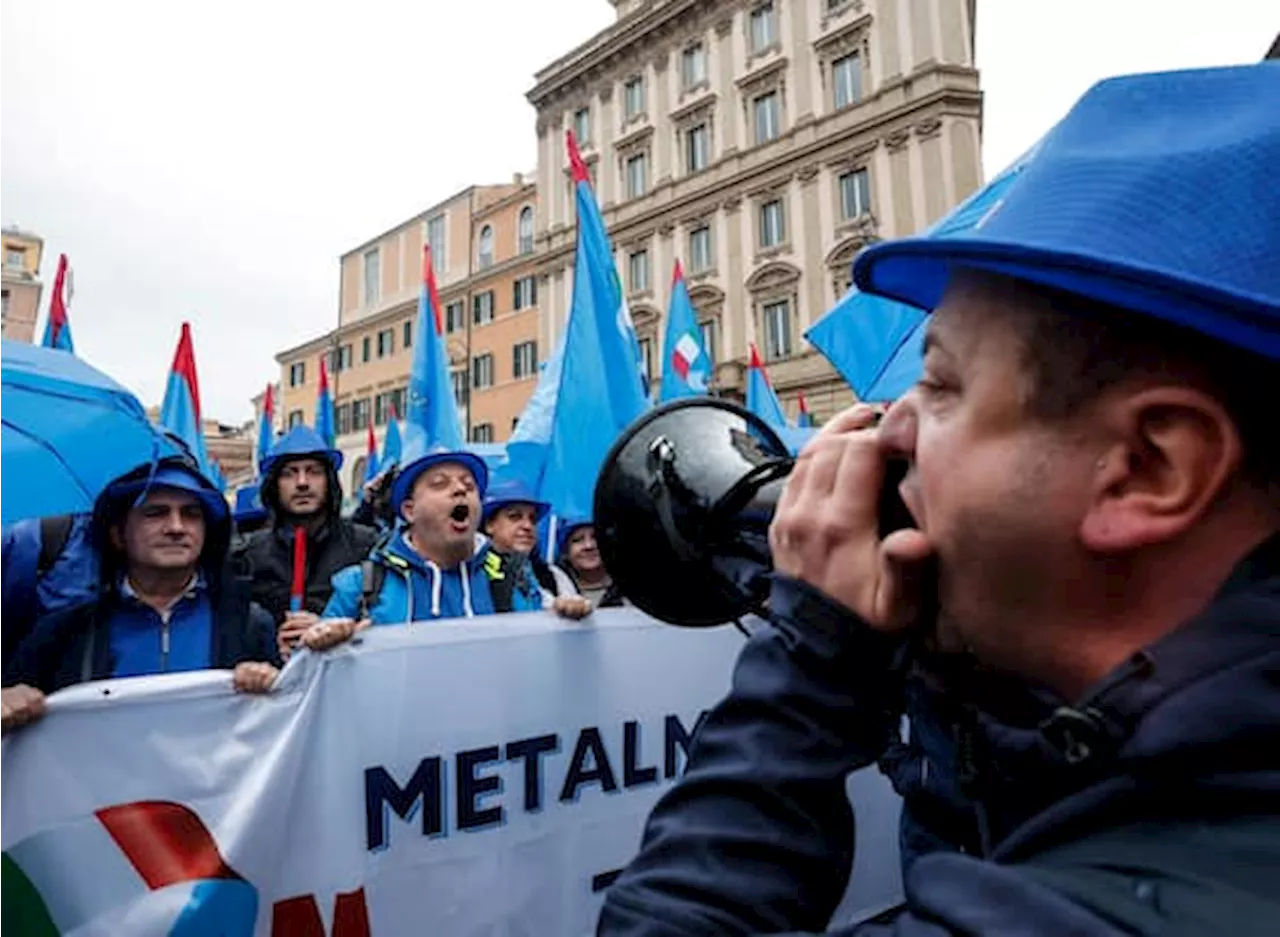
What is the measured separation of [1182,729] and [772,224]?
2687 centimetres

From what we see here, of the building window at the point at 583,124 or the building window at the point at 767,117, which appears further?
the building window at the point at 583,124

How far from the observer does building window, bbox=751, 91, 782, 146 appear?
26719 millimetres

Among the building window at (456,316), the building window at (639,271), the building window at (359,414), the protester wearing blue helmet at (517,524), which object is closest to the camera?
the protester wearing blue helmet at (517,524)

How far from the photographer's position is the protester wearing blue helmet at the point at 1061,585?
1.80ft

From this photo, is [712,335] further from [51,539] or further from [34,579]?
[34,579]

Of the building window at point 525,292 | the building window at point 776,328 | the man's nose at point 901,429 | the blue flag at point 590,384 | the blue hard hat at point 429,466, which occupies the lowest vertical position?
the man's nose at point 901,429

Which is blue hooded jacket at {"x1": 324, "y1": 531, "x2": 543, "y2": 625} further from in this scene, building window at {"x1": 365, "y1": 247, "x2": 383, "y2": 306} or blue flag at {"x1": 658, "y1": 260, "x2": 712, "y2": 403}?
building window at {"x1": 365, "y1": 247, "x2": 383, "y2": 306}

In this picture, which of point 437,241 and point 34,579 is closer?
point 34,579

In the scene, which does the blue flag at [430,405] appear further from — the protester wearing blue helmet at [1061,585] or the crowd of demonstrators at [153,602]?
the protester wearing blue helmet at [1061,585]

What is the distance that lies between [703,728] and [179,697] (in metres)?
1.70

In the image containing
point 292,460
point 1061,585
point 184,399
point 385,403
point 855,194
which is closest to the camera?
point 1061,585

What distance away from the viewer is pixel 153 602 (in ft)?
8.77

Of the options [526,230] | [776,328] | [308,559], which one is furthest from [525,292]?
[308,559]

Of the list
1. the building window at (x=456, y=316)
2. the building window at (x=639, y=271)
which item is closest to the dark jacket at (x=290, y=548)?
the building window at (x=639, y=271)
